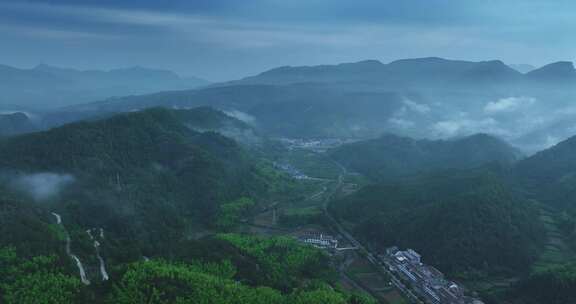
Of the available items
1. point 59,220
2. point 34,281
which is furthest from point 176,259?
point 59,220

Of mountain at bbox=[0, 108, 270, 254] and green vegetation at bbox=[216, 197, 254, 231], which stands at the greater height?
mountain at bbox=[0, 108, 270, 254]

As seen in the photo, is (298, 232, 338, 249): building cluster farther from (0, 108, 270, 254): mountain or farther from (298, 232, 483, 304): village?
(0, 108, 270, 254): mountain

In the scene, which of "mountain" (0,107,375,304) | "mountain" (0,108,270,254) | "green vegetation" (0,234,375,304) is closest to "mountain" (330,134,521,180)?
"mountain" (0,107,375,304)

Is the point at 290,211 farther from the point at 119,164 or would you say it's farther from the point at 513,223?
the point at 513,223

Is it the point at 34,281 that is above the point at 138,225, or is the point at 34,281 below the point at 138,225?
above

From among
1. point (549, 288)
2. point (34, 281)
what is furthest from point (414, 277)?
point (34, 281)

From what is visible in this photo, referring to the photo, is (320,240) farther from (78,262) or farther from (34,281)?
(34,281)
